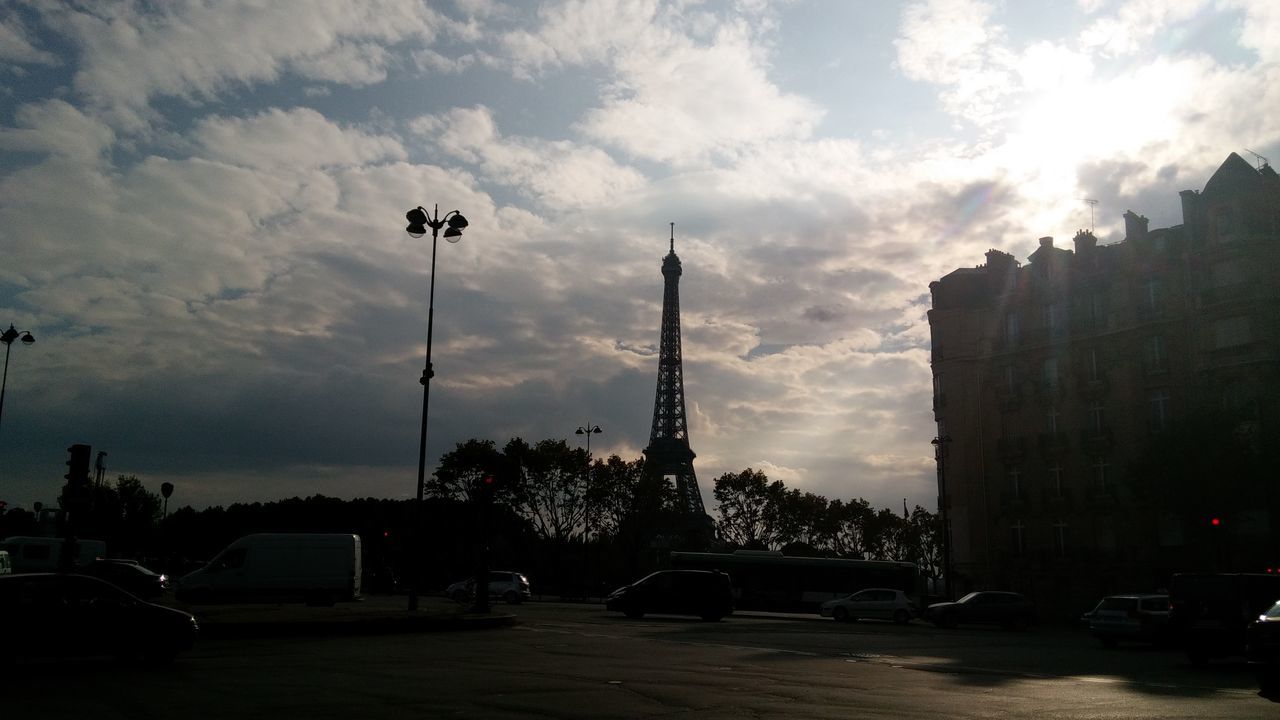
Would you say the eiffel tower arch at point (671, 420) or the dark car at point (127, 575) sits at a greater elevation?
the eiffel tower arch at point (671, 420)

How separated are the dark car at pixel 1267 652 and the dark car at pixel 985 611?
83.5 ft

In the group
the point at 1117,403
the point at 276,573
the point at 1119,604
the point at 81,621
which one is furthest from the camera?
the point at 1117,403

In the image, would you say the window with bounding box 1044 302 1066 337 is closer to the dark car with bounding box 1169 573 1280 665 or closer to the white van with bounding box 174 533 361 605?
the dark car with bounding box 1169 573 1280 665

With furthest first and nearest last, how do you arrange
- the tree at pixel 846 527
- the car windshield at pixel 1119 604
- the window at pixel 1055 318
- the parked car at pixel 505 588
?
the tree at pixel 846 527 < the window at pixel 1055 318 < the parked car at pixel 505 588 < the car windshield at pixel 1119 604

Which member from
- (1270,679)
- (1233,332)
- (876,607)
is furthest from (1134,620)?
(1233,332)

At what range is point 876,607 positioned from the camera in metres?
43.6

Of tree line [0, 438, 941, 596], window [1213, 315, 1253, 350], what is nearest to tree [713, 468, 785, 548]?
tree line [0, 438, 941, 596]

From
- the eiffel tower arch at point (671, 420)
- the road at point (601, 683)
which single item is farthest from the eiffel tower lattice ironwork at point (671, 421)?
the road at point (601, 683)

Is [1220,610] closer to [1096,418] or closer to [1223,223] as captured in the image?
[1223,223]

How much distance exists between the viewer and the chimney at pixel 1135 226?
55.9 m

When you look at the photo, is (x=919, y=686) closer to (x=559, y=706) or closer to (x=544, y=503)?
(x=559, y=706)

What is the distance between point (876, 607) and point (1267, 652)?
2996 cm

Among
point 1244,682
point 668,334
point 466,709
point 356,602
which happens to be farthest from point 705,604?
point 668,334

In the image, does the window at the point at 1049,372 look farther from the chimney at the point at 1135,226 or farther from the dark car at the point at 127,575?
the dark car at the point at 127,575
